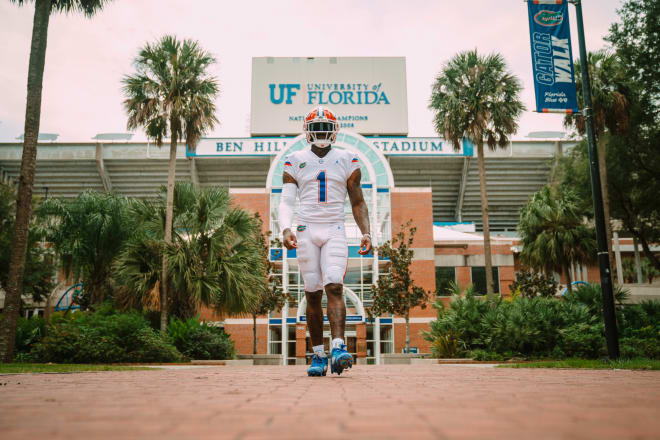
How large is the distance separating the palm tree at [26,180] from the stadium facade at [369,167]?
16634 millimetres

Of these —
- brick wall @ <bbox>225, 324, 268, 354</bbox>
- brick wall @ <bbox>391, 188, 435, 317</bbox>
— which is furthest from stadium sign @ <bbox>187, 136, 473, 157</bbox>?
brick wall @ <bbox>225, 324, 268, 354</bbox>

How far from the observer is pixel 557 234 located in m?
22.8

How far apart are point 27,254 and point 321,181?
65.5 ft

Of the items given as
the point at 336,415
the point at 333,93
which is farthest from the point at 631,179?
the point at 333,93

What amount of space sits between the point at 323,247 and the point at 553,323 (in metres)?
9.23

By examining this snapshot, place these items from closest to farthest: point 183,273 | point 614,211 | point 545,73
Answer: point 545,73, point 183,273, point 614,211

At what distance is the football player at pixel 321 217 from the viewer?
502 cm

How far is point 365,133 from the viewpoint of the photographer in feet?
124

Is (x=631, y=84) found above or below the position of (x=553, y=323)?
above

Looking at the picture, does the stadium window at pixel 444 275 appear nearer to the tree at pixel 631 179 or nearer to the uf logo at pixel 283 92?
the tree at pixel 631 179

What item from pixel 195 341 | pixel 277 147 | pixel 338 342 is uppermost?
pixel 277 147

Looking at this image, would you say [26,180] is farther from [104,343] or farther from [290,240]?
[290,240]

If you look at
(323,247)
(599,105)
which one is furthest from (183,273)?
(599,105)

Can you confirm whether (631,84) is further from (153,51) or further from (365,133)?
(365,133)
